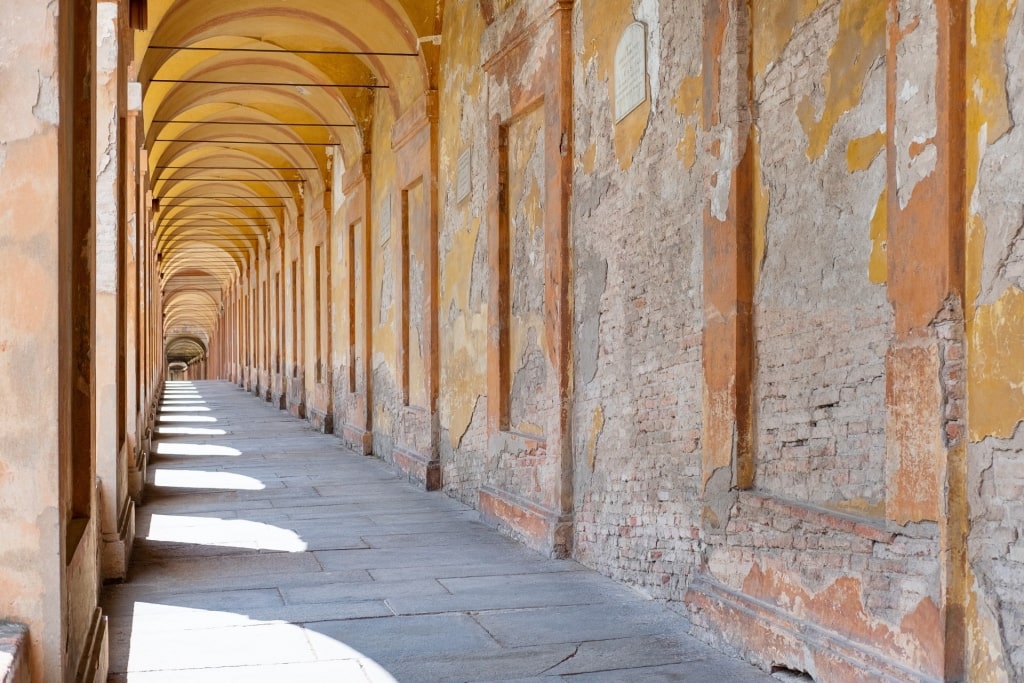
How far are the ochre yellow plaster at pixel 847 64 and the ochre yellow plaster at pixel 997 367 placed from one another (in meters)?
1.24

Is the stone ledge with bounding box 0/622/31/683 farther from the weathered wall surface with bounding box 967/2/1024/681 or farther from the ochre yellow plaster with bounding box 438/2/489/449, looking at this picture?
the ochre yellow plaster with bounding box 438/2/489/449

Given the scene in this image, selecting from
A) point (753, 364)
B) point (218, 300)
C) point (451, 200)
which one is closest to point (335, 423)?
point (451, 200)

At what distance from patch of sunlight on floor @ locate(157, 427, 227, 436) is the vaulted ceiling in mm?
4585

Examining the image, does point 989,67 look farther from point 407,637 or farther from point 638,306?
point 407,637

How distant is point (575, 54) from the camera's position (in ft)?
25.7

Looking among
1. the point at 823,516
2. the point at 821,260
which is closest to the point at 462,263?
the point at 821,260

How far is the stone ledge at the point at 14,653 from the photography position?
2.90m

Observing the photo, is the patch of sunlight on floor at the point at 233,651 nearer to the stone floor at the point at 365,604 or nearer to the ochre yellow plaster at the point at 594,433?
the stone floor at the point at 365,604

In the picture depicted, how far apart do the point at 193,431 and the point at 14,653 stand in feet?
56.8

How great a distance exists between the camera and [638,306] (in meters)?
6.76

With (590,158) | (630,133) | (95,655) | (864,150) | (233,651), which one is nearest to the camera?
(95,655)

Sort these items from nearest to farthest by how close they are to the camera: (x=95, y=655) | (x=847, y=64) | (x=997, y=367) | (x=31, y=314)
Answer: (x=31, y=314) < (x=997, y=367) < (x=95, y=655) < (x=847, y=64)

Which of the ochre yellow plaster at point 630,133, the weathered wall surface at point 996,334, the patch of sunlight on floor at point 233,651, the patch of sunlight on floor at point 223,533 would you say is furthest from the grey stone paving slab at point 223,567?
A: the weathered wall surface at point 996,334

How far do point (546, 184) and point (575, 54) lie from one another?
3.21 feet
